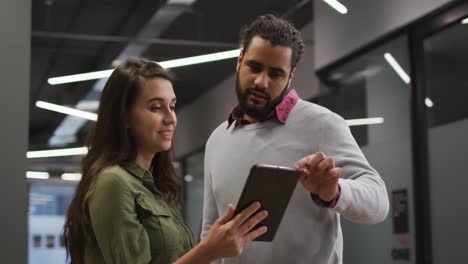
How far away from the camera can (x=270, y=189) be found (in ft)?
5.31

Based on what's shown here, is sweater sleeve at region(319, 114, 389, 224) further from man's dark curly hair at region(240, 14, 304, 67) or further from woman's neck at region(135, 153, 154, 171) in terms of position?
woman's neck at region(135, 153, 154, 171)

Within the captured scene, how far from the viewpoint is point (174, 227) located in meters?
1.99

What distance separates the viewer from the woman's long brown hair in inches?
75.7

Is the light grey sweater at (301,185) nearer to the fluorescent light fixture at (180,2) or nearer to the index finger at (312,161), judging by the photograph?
the index finger at (312,161)

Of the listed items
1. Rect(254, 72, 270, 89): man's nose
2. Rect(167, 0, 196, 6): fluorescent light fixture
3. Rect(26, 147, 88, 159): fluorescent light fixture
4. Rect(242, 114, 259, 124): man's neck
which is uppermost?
Rect(167, 0, 196, 6): fluorescent light fixture

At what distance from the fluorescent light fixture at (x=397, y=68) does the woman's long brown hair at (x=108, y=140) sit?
3.81 m

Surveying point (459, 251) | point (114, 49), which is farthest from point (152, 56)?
point (459, 251)

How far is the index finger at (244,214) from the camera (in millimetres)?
1600

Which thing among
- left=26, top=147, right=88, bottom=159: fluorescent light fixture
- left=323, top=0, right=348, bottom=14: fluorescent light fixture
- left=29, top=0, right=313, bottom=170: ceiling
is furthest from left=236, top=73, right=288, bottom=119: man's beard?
left=26, top=147, right=88, bottom=159: fluorescent light fixture

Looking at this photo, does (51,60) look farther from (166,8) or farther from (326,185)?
(326,185)

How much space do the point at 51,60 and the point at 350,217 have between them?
322 inches

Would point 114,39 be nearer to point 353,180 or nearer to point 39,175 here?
point 353,180

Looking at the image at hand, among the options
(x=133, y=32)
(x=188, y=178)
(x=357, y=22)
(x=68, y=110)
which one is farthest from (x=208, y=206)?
(x=188, y=178)

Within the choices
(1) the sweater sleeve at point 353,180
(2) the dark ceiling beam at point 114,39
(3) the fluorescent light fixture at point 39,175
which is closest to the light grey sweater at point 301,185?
(1) the sweater sleeve at point 353,180
